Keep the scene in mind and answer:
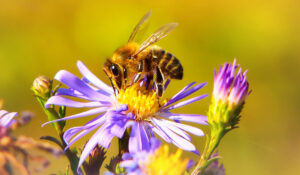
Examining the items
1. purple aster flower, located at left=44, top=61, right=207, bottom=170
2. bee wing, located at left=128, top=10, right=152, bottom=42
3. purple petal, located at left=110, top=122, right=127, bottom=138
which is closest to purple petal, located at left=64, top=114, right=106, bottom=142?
purple aster flower, located at left=44, top=61, right=207, bottom=170

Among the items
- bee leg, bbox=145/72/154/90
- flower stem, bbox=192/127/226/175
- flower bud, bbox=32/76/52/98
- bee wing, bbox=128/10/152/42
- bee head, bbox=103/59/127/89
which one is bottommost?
flower stem, bbox=192/127/226/175

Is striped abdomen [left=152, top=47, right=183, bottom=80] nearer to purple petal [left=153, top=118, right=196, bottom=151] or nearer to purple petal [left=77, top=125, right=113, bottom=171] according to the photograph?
purple petal [left=153, top=118, right=196, bottom=151]

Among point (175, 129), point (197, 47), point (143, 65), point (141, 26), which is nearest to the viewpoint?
point (175, 129)

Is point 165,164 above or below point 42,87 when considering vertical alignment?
below

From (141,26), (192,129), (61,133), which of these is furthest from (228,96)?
(141,26)

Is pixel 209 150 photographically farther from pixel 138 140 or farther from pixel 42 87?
pixel 42 87

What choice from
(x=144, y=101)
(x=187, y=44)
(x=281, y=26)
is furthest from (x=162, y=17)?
(x=144, y=101)

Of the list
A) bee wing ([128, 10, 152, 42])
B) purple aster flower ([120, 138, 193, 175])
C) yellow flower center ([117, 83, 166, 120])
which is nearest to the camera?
purple aster flower ([120, 138, 193, 175])

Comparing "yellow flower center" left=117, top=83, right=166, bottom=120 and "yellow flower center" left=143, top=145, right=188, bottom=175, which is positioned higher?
"yellow flower center" left=117, top=83, right=166, bottom=120
